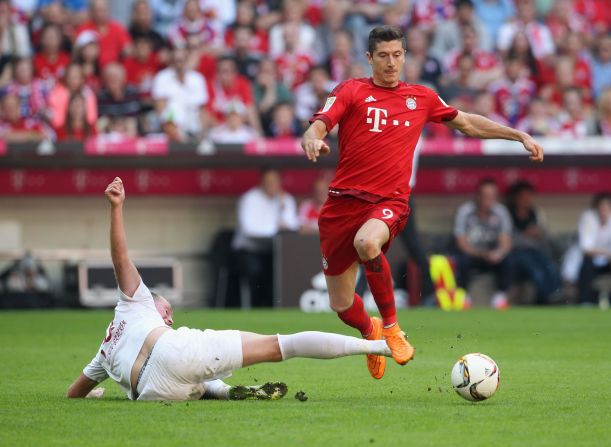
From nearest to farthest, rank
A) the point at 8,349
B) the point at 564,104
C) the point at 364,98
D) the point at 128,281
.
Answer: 1. the point at 128,281
2. the point at 364,98
3. the point at 8,349
4. the point at 564,104

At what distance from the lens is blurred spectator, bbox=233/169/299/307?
698 inches

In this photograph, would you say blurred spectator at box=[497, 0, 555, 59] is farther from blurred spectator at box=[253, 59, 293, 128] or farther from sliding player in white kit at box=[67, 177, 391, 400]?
sliding player in white kit at box=[67, 177, 391, 400]

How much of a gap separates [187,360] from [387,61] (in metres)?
2.74

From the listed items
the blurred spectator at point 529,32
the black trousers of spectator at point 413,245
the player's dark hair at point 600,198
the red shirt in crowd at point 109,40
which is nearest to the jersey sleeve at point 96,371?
the black trousers of spectator at point 413,245

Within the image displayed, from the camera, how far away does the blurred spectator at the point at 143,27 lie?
18391 millimetres

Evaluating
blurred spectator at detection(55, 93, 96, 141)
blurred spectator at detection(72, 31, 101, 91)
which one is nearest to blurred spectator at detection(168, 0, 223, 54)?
blurred spectator at detection(72, 31, 101, 91)

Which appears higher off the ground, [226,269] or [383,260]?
[383,260]

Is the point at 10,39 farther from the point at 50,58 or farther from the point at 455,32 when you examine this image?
the point at 455,32

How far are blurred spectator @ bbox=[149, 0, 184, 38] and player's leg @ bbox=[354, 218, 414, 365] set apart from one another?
448 inches

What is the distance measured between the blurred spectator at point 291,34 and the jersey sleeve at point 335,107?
10.3m

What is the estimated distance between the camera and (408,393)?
8289 millimetres

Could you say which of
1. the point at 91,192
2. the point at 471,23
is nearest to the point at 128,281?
the point at 91,192

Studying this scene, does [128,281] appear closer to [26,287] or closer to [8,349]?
[8,349]

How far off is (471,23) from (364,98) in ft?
39.0
